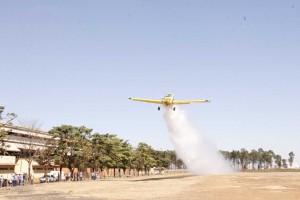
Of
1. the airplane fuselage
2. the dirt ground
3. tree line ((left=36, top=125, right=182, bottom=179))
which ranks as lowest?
the dirt ground

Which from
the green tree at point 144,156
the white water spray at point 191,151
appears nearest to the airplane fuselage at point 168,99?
the white water spray at point 191,151

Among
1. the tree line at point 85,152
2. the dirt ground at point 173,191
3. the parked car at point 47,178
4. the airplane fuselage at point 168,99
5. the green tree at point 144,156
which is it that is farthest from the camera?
the green tree at point 144,156

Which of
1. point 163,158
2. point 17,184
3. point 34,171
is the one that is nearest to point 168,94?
point 17,184

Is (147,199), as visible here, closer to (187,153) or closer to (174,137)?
(174,137)

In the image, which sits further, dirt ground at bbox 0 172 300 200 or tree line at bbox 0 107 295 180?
tree line at bbox 0 107 295 180

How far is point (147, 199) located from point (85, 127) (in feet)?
172

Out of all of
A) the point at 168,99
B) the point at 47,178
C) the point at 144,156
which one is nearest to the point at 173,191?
the point at 168,99

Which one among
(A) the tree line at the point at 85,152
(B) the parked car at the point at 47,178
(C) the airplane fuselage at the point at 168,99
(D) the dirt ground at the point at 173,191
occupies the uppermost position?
(C) the airplane fuselage at the point at 168,99

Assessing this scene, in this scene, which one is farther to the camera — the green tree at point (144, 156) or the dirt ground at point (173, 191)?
the green tree at point (144, 156)

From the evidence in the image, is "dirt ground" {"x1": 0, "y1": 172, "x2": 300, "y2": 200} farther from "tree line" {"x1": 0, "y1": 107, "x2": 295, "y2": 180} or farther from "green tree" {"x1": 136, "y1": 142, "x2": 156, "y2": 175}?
"green tree" {"x1": 136, "y1": 142, "x2": 156, "y2": 175}

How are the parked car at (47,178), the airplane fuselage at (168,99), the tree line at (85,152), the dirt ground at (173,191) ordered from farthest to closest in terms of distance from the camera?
the tree line at (85,152) < the parked car at (47,178) < the airplane fuselage at (168,99) < the dirt ground at (173,191)

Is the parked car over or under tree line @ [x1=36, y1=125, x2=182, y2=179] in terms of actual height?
under

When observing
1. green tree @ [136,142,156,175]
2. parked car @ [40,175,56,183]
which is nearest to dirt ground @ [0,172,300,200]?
parked car @ [40,175,56,183]

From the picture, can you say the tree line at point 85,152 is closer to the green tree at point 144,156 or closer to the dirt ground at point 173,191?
the green tree at point 144,156
